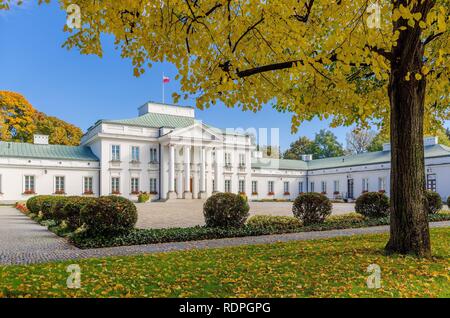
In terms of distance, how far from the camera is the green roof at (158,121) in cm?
3706

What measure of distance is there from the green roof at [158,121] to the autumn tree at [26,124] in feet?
31.6

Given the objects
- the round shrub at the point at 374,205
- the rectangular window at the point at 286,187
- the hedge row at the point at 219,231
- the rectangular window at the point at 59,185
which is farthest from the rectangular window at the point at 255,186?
the hedge row at the point at 219,231

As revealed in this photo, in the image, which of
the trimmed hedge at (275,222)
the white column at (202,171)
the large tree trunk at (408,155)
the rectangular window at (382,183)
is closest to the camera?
the large tree trunk at (408,155)

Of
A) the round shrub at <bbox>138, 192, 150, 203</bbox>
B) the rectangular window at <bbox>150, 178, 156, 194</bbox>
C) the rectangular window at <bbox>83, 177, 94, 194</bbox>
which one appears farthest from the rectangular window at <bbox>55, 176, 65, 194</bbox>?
the rectangular window at <bbox>150, 178, 156, 194</bbox>

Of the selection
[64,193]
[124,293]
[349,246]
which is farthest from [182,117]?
[124,293]

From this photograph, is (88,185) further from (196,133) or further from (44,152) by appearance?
(196,133)

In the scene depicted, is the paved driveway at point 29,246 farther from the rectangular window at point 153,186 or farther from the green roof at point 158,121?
the green roof at point 158,121

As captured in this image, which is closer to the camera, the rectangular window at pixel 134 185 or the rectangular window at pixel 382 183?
the rectangular window at pixel 134 185

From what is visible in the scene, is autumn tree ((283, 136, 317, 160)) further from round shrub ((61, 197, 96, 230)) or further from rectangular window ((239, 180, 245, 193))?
round shrub ((61, 197, 96, 230))

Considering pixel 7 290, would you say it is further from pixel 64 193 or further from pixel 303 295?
pixel 64 193

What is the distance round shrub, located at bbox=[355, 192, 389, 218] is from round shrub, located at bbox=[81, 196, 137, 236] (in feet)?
32.7

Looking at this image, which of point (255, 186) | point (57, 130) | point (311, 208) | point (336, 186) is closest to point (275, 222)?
point (311, 208)

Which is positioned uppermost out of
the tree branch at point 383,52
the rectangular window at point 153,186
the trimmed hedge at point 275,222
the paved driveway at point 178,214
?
the tree branch at point 383,52

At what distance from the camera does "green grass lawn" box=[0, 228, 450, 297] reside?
4469 mm
